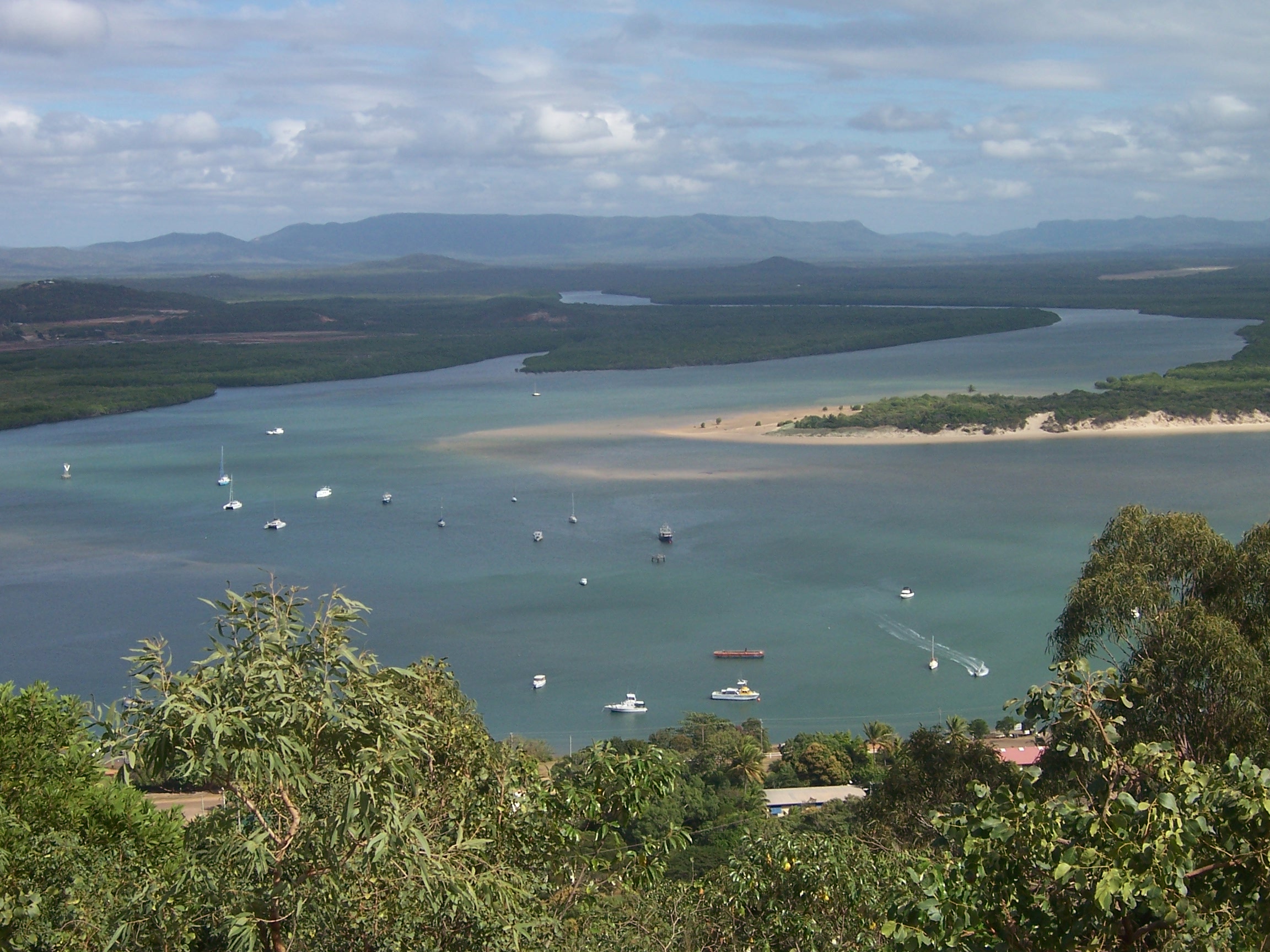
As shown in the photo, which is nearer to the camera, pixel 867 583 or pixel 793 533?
pixel 867 583

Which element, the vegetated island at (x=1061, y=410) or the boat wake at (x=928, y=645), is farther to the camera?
the vegetated island at (x=1061, y=410)

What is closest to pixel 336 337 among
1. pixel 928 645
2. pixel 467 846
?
pixel 928 645

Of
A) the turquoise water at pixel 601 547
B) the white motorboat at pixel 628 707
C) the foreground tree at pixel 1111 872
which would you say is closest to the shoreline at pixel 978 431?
the turquoise water at pixel 601 547

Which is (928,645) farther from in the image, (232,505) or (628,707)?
(232,505)

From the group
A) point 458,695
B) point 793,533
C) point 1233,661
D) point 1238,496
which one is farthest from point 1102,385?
point 458,695

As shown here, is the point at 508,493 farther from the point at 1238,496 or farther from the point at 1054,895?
the point at 1054,895

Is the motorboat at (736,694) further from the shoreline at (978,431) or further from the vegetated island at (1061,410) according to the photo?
the vegetated island at (1061,410)
